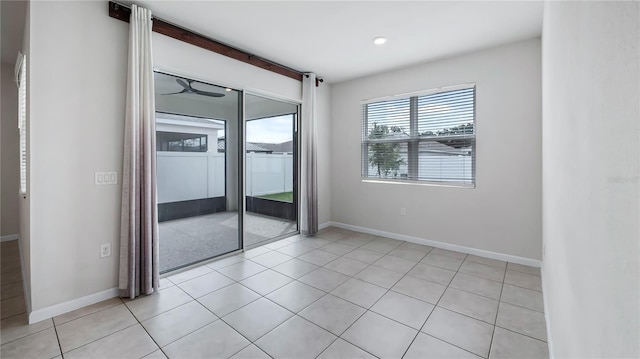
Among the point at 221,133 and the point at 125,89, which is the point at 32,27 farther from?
the point at 221,133

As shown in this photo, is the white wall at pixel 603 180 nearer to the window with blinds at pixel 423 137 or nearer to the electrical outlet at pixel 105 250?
the window with blinds at pixel 423 137

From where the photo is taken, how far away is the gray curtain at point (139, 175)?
2562 mm

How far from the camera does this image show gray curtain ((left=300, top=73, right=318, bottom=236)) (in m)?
4.59

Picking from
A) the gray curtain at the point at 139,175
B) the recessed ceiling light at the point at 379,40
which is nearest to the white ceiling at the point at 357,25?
the recessed ceiling light at the point at 379,40

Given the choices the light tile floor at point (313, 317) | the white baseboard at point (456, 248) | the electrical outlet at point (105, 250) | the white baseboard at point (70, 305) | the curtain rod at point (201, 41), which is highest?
the curtain rod at point (201, 41)

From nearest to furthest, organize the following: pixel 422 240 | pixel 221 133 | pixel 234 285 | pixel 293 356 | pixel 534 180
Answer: pixel 293 356
pixel 234 285
pixel 534 180
pixel 221 133
pixel 422 240

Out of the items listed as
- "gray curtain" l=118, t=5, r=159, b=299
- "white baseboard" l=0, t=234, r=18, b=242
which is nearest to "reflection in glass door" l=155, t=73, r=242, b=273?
"gray curtain" l=118, t=5, r=159, b=299

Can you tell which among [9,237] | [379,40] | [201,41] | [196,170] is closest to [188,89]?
[201,41]

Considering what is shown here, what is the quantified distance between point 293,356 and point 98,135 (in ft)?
8.43

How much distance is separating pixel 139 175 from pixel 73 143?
56cm

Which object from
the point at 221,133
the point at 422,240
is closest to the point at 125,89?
the point at 221,133

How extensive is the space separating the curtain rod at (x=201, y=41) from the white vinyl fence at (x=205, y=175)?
1309 millimetres

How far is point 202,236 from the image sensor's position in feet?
11.9

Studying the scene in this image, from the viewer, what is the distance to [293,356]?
71.8 inches
